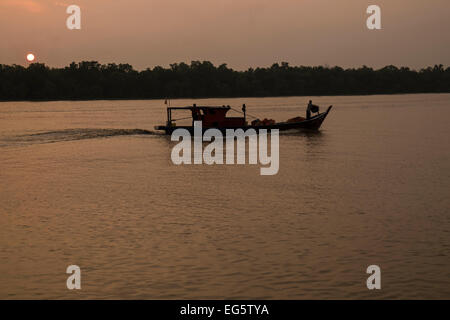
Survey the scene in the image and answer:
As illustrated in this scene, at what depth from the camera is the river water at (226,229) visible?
13.8m

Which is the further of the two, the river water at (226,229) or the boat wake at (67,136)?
the boat wake at (67,136)

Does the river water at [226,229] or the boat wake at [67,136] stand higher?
the boat wake at [67,136]

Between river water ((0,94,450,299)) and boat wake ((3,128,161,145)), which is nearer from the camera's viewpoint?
river water ((0,94,450,299))

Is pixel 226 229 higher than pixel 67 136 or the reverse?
the reverse

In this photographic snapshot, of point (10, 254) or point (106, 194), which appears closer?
point (10, 254)

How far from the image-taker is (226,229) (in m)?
19.0

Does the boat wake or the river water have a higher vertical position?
the boat wake

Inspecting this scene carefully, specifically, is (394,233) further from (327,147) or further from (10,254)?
(327,147)

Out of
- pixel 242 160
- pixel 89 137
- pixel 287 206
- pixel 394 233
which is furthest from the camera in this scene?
pixel 89 137

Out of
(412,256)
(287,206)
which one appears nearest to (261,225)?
(287,206)

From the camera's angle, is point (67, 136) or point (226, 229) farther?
point (67, 136)

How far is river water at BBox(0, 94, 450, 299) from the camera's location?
1376 centimetres

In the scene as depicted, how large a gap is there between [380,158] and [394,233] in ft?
70.9
